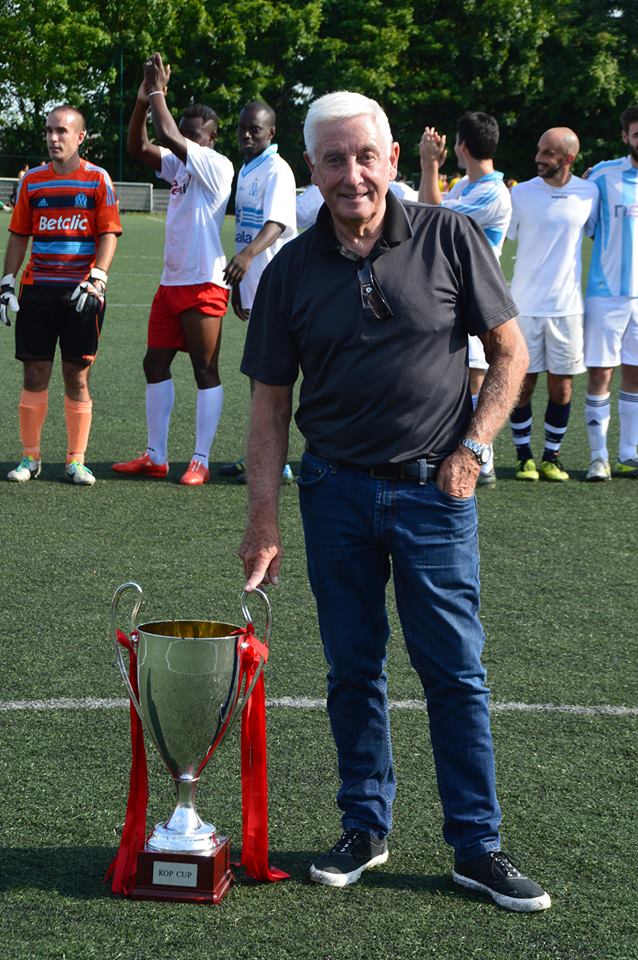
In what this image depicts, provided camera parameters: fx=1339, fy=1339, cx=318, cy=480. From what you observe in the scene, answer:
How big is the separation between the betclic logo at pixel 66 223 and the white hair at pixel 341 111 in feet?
16.0

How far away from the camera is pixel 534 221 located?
8.61 meters

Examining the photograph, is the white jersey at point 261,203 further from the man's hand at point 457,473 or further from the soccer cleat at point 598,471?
the man's hand at point 457,473

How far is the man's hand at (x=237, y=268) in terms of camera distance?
26.1 ft

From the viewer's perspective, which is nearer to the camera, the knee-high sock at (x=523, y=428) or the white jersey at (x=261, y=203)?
the white jersey at (x=261, y=203)

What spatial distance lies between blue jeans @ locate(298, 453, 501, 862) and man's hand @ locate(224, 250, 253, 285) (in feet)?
15.0

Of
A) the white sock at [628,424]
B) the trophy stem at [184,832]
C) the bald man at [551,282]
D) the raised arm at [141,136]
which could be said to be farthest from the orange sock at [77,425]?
the trophy stem at [184,832]

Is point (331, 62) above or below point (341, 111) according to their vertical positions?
above

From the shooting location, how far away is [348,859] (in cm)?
352

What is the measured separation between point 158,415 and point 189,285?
0.84m

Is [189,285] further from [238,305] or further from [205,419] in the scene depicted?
[205,419]

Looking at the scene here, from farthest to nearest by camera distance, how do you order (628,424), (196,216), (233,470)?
(628,424)
(233,470)
(196,216)

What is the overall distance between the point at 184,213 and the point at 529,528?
295 cm

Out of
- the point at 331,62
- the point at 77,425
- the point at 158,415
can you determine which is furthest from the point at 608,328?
the point at 331,62

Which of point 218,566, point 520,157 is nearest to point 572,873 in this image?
point 218,566
